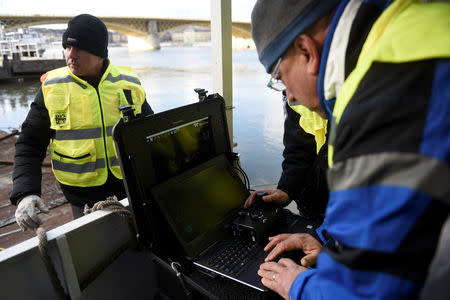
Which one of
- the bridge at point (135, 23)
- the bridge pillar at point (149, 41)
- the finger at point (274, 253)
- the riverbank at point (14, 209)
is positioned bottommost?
the riverbank at point (14, 209)

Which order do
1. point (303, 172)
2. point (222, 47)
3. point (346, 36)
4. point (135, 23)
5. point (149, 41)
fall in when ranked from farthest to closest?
point (149, 41), point (135, 23), point (222, 47), point (303, 172), point (346, 36)

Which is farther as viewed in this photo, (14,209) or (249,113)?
(249,113)

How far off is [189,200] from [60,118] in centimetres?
113

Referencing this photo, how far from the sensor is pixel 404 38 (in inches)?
18.9

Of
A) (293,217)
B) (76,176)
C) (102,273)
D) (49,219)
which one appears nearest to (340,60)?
(293,217)

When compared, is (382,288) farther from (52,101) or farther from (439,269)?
(52,101)

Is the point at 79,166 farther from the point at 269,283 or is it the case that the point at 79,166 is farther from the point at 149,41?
the point at 149,41

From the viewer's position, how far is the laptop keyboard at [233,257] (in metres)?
0.90

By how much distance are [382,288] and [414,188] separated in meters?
0.17

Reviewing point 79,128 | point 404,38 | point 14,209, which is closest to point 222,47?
point 79,128

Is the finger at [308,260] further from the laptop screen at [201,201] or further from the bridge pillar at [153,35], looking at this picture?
the bridge pillar at [153,35]

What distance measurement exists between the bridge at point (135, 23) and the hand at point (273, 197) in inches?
794

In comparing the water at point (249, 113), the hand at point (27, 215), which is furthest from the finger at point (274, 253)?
the water at point (249, 113)

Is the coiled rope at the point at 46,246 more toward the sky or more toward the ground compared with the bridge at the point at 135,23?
more toward the ground
